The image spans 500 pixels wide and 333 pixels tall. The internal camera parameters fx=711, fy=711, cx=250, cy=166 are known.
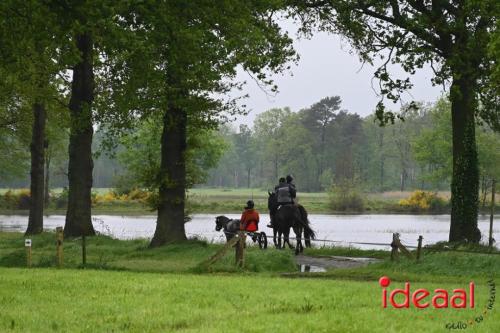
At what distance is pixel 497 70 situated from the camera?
20.8m

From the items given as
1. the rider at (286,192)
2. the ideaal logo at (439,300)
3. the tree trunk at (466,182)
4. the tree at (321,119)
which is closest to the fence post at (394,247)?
the rider at (286,192)

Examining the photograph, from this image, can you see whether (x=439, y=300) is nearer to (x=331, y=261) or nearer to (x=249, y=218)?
(x=331, y=261)

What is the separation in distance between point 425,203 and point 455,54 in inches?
2175

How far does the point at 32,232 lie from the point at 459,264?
24088mm

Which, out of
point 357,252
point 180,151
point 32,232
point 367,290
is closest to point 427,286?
point 367,290

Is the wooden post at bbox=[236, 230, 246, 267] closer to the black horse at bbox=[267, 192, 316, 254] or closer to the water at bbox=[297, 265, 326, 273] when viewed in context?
the water at bbox=[297, 265, 326, 273]

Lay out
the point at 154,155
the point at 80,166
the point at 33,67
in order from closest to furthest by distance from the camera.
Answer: the point at 33,67 < the point at 80,166 < the point at 154,155

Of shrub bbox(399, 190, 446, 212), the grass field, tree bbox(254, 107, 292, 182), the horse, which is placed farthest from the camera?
tree bbox(254, 107, 292, 182)

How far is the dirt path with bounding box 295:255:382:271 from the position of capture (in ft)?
74.0

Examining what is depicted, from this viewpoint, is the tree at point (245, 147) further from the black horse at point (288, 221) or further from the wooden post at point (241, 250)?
the wooden post at point (241, 250)

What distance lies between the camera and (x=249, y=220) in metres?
26.9

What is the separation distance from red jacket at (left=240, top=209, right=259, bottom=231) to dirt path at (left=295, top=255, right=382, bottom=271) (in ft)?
7.75

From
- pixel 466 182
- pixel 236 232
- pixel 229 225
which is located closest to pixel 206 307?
pixel 236 232

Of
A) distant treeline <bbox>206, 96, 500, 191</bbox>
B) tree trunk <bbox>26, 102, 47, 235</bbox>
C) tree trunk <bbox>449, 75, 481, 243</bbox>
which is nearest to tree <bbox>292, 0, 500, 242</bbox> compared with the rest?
tree trunk <bbox>449, 75, 481, 243</bbox>
